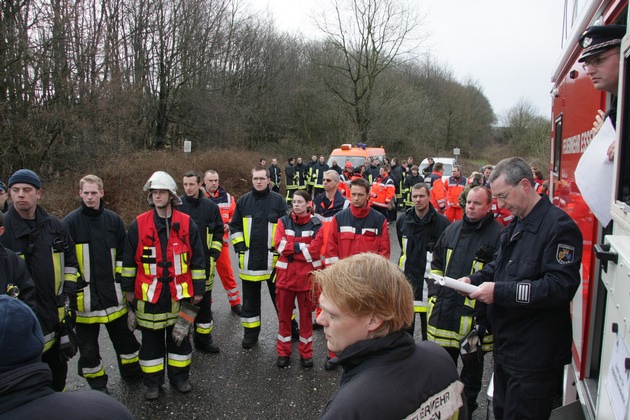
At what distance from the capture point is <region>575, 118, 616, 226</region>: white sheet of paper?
2.18 meters

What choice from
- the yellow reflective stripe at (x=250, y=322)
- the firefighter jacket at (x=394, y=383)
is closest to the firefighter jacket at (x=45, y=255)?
the yellow reflective stripe at (x=250, y=322)

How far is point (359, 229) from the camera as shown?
5.01 meters

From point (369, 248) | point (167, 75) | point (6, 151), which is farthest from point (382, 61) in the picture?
point (369, 248)

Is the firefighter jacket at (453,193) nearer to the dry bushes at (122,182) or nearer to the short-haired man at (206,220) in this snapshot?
the short-haired man at (206,220)

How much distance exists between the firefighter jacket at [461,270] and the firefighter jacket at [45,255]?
3.23m

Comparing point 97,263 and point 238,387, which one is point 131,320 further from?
point 238,387

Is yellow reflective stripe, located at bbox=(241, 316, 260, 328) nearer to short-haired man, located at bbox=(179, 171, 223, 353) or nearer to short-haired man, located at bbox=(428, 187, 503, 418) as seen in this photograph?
short-haired man, located at bbox=(179, 171, 223, 353)

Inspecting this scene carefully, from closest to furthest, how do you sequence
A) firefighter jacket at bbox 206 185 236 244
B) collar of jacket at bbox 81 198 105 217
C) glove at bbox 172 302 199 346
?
1. glove at bbox 172 302 199 346
2. collar of jacket at bbox 81 198 105 217
3. firefighter jacket at bbox 206 185 236 244

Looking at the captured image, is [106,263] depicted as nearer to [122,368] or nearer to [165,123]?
[122,368]

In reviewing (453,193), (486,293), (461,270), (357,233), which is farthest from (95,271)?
(453,193)

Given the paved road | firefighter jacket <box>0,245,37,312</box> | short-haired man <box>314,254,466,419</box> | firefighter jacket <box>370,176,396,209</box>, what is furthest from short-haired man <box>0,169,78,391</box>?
firefighter jacket <box>370,176,396,209</box>

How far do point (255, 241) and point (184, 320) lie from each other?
1597 mm

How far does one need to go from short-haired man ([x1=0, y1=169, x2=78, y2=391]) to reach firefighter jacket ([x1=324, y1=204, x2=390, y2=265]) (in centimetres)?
265

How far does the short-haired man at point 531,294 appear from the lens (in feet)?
8.42
